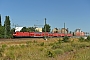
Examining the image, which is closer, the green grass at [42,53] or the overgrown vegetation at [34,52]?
the green grass at [42,53]

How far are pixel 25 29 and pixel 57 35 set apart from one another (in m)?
25.5

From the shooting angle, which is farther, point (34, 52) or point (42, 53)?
point (34, 52)

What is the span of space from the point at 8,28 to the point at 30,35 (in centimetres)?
1441

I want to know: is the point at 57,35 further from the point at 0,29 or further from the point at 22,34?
the point at 0,29

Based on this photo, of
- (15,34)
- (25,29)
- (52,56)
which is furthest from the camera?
(25,29)

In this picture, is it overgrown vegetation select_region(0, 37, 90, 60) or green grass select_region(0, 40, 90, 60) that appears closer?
green grass select_region(0, 40, 90, 60)

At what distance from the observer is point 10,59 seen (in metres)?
13.8

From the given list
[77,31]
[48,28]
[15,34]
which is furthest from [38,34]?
[77,31]

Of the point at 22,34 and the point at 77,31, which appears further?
the point at 77,31

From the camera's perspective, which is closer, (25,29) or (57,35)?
(57,35)

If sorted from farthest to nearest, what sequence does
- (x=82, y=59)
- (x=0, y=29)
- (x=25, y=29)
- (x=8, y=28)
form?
1. (x=25, y=29)
2. (x=8, y=28)
3. (x=0, y=29)
4. (x=82, y=59)

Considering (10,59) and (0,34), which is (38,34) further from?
(10,59)

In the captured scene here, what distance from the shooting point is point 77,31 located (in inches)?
5901

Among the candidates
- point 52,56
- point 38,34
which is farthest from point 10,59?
point 38,34
